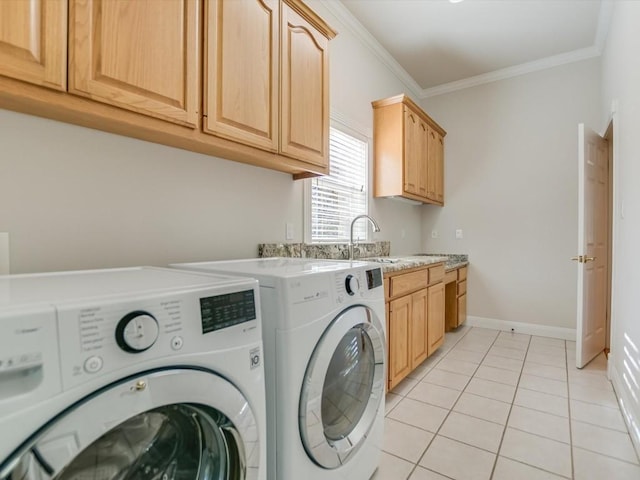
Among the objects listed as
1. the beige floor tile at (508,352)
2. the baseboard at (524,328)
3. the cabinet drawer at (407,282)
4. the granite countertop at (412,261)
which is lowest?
the beige floor tile at (508,352)

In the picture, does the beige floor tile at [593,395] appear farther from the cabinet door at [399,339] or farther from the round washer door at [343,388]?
the round washer door at [343,388]

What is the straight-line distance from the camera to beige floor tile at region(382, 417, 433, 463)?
164 cm

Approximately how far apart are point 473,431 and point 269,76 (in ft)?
7.07

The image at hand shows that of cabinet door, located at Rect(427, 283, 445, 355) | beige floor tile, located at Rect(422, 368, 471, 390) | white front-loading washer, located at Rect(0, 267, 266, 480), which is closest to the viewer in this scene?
white front-loading washer, located at Rect(0, 267, 266, 480)

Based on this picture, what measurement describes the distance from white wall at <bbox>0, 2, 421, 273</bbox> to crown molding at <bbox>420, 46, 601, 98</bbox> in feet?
9.74

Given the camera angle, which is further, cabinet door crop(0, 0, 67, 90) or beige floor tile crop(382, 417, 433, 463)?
beige floor tile crop(382, 417, 433, 463)

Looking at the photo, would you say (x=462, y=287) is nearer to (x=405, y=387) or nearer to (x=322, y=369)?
(x=405, y=387)

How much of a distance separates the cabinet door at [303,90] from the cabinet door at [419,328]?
123 centimetres

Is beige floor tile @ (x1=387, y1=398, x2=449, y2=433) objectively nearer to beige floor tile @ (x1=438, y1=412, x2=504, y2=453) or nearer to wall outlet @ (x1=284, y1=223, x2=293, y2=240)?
beige floor tile @ (x1=438, y1=412, x2=504, y2=453)

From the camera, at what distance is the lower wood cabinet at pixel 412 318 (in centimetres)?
209

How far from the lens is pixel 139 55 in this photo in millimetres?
1101

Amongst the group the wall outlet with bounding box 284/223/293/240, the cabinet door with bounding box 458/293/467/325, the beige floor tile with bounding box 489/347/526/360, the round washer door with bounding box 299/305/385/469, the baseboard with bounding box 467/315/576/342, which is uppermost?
the wall outlet with bounding box 284/223/293/240

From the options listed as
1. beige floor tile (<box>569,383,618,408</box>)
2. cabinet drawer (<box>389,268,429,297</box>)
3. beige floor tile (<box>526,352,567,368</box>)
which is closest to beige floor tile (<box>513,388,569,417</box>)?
beige floor tile (<box>569,383,618,408</box>)

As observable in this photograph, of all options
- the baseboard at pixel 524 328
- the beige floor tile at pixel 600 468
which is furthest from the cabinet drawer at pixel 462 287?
the beige floor tile at pixel 600 468
